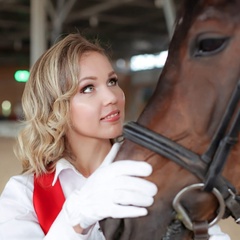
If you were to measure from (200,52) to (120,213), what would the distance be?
0.29 meters

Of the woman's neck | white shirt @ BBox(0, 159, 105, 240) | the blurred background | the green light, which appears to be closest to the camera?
white shirt @ BBox(0, 159, 105, 240)

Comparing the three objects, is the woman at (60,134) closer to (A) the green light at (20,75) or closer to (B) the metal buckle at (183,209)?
(B) the metal buckle at (183,209)

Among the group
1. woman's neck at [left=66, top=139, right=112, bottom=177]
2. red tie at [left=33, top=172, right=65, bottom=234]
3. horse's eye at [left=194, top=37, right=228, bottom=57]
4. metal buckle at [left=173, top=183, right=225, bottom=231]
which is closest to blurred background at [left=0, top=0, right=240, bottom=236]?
woman's neck at [left=66, top=139, right=112, bottom=177]

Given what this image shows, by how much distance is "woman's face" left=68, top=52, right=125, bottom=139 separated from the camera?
1090 mm

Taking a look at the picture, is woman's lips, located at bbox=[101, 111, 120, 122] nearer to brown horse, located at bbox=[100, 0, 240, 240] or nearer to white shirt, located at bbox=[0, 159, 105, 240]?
white shirt, located at bbox=[0, 159, 105, 240]

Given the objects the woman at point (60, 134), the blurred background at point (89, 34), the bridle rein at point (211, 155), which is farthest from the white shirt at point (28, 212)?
the blurred background at point (89, 34)

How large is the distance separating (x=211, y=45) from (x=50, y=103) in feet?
1.54

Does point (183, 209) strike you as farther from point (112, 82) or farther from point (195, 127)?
point (112, 82)

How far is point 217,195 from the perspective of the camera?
0.79 m

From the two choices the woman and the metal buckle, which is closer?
the metal buckle

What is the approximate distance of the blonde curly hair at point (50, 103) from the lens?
1095mm

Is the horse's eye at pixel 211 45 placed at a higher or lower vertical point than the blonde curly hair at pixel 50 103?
higher

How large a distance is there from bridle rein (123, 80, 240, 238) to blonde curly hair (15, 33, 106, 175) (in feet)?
1.10

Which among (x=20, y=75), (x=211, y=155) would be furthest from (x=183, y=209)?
(x=20, y=75)
